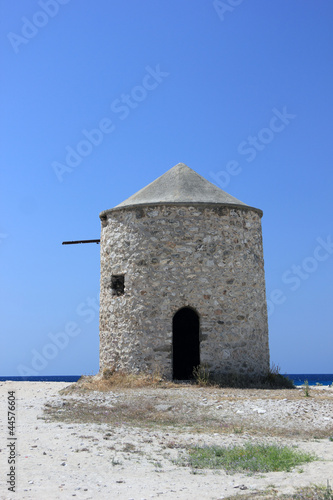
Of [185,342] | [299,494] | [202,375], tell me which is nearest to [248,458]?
[299,494]

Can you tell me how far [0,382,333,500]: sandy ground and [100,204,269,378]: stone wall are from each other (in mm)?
2434

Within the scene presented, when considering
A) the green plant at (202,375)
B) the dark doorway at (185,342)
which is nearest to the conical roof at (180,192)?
the dark doorway at (185,342)

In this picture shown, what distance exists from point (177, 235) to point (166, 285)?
4.34 feet

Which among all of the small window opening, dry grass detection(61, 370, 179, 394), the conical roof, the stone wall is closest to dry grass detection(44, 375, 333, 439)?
dry grass detection(61, 370, 179, 394)

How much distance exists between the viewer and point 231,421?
9664 millimetres

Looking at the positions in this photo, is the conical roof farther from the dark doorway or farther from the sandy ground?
the sandy ground

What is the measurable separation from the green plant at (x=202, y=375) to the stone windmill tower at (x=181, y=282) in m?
0.18

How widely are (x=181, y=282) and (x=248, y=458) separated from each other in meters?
7.28

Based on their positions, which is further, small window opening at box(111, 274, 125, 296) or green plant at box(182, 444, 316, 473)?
small window opening at box(111, 274, 125, 296)

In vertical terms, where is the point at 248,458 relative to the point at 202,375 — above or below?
below

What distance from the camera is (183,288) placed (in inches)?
546

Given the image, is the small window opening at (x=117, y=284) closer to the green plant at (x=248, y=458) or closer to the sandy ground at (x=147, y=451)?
the sandy ground at (x=147, y=451)

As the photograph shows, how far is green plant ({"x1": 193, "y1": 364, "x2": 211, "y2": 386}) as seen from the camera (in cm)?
1331

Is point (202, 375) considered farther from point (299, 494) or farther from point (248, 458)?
point (299, 494)
